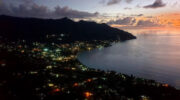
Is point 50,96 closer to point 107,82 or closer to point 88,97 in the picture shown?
point 88,97

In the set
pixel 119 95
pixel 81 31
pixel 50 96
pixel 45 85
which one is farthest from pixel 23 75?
pixel 81 31

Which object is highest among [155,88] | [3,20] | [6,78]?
[3,20]

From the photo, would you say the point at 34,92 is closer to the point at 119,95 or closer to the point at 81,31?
the point at 119,95

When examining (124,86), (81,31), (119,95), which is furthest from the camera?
(81,31)

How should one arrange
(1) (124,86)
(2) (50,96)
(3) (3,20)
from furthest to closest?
(3) (3,20) → (1) (124,86) → (2) (50,96)

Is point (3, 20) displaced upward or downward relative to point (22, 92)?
upward

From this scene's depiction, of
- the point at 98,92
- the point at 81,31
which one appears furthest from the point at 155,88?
the point at 81,31

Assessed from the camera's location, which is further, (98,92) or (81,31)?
(81,31)
